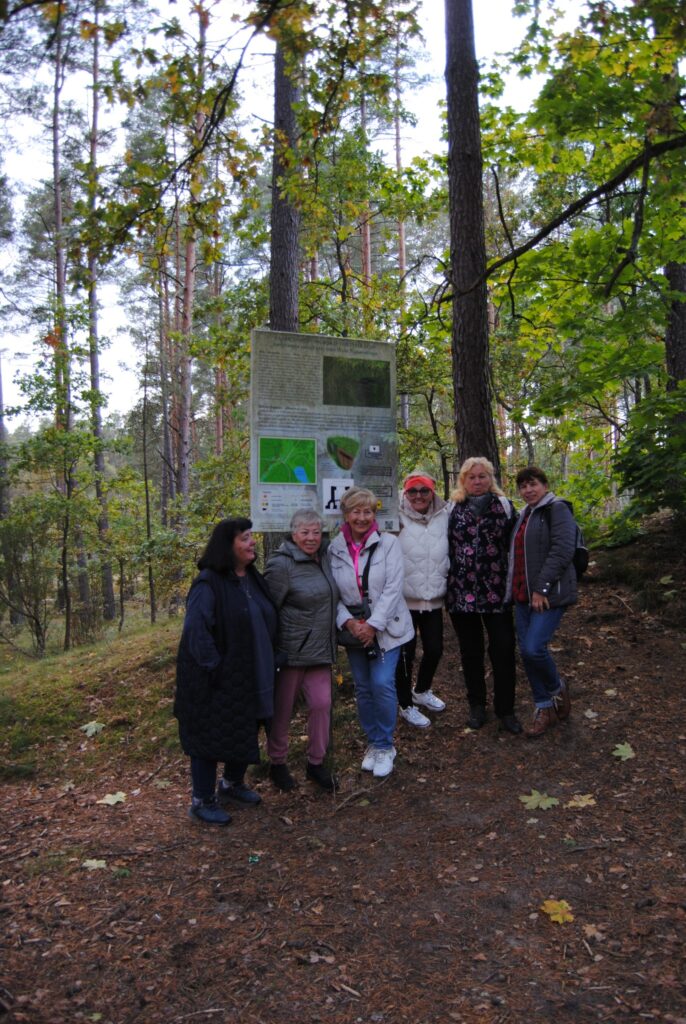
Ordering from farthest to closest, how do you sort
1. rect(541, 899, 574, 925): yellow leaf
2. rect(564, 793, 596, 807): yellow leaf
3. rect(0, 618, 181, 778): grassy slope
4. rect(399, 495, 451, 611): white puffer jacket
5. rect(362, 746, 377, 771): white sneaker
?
rect(0, 618, 181, 778): grassy slope, rect(399, 495, 451, 611): white puffer jacket, rect(362, 746, 377, 771): white sneaker, rect(564, 793, 596, 807): yellow leaf, rect(541, 899, 574, 925): yellow leaf

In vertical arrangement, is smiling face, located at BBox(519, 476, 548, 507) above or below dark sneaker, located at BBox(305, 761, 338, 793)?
above

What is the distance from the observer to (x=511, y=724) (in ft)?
16.1

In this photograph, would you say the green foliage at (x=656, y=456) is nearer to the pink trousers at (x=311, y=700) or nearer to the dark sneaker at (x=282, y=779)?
the pink trousers at (x=311, y=700)

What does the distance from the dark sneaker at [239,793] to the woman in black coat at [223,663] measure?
0.70 feet

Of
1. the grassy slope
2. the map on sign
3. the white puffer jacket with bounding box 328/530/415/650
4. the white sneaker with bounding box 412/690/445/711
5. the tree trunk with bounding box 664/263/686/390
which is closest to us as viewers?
the white puffer jacket with bounding box 328/530/415/650

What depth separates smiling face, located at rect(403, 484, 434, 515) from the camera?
502 cm

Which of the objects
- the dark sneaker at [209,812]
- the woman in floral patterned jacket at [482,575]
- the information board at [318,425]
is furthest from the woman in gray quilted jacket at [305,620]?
the woman in floral patterned jacket at [482,575]

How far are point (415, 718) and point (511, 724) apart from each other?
2.40ft

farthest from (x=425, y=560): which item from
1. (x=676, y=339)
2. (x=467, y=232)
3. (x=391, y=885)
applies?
(x=676, y=339)

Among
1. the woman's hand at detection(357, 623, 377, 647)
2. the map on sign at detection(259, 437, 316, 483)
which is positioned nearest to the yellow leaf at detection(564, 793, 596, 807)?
the woman's hand at detection(357, 623, 377, 647)

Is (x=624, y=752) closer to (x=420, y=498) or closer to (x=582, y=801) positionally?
(x=582, y=801)

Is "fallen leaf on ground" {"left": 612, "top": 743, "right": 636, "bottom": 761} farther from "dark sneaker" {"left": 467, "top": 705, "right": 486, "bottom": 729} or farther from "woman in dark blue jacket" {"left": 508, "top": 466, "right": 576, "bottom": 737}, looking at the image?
"dark sneaker" {"left": 467, "top": 705, "right": 486, "bottom": 729}

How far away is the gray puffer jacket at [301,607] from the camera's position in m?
4.40

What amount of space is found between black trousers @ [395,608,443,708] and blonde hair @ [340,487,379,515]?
3.20ft
